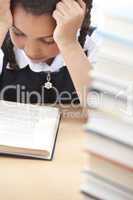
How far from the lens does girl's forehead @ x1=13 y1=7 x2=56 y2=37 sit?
1021mm

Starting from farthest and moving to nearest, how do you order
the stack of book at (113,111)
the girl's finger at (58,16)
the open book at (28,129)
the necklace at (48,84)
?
the necklace at (48,84)
the girl's finger at (58,16)
the open book at (28,129)
the stack of book at (113,111)

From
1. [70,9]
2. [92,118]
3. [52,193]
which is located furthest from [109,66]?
[70,9]

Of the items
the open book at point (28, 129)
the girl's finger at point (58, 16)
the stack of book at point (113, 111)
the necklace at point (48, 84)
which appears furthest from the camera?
the necklace at point (48, 84)

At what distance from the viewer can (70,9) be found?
3.34 ft

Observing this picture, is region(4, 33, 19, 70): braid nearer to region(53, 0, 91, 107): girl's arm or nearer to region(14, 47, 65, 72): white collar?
region(14, 47, 65, 72): white collar

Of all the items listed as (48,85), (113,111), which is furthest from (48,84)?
(113,111)

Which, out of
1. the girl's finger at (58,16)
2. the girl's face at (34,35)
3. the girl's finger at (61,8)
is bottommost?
the girl's face at (34,35)

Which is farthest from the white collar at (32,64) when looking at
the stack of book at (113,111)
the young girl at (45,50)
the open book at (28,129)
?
the stack of book at (113,111)

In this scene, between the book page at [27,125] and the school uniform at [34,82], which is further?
the school uniform at [34,82]

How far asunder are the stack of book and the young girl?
1.26ft

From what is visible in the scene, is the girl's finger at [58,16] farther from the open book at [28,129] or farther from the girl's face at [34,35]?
the open book at [28,129]

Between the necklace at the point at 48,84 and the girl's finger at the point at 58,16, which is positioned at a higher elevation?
the girl's finger at the point at 58,16

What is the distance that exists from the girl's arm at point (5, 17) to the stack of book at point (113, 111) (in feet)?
1.51

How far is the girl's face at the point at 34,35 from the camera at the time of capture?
3.36 feet
